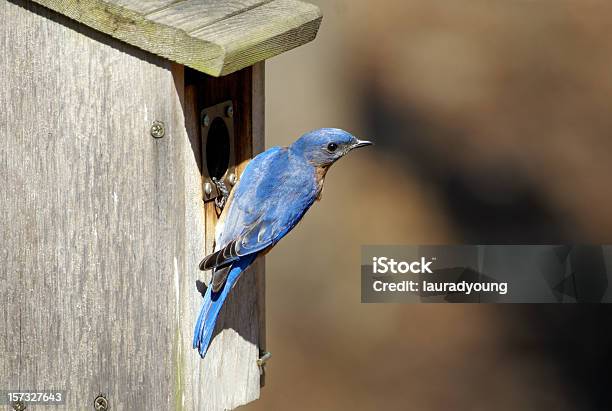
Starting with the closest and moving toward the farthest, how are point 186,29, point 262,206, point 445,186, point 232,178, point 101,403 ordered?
point 186,29, point 101,403, point 262,206, point 232,178, point 445,186

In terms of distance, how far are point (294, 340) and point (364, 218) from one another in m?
0.90

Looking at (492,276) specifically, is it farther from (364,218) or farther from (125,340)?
(125,340)

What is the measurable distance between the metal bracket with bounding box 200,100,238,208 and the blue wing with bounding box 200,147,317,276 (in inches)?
3.0

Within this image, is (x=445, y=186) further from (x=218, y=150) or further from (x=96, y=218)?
(x=96, y=218)

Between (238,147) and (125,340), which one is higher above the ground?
(238,147)

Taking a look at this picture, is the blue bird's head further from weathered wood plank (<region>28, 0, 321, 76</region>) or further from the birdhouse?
weathered wood plank (<region>28, 0, 321, 76</region>)

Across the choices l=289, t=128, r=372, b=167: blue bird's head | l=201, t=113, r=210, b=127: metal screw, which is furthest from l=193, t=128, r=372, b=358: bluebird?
l=201, t=113, r=210, b=127: metal screw

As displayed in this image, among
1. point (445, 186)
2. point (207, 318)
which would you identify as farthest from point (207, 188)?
point (445, 186)

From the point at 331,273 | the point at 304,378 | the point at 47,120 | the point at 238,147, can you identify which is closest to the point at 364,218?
the point at 331,273

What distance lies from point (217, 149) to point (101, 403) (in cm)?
93

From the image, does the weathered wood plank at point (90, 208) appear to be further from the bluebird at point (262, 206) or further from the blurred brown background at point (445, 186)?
A: the blurred brown background at point (445, 186)

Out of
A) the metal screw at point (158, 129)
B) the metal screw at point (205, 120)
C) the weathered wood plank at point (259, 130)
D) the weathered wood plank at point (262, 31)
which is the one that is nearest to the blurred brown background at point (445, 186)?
the weathered wood plank at point (259, 130)

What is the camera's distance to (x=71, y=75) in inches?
153

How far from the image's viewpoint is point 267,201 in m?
4.22
